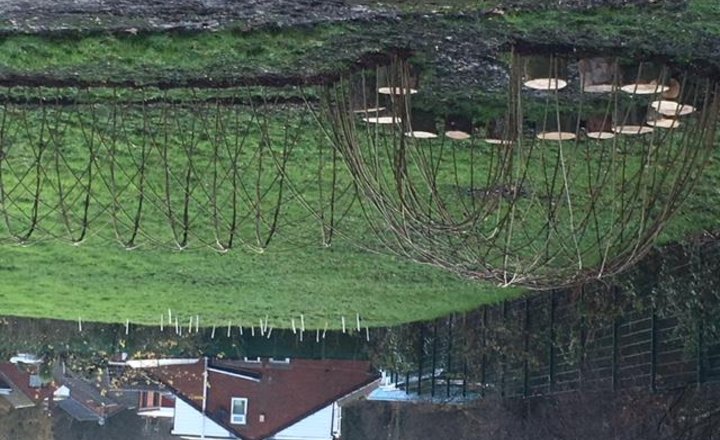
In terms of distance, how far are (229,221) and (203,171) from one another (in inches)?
32.4

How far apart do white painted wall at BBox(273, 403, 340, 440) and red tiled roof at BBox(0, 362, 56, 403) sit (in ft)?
23.6

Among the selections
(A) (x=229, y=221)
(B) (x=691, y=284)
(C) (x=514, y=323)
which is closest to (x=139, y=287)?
(A) (x=229, y=221)

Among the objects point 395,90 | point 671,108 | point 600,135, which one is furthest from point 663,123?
point 395,90

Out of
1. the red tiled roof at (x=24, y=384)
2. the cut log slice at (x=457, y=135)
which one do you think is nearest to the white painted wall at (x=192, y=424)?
the red tiled roof at (x=24, y=384)

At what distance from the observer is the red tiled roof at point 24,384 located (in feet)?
71.5

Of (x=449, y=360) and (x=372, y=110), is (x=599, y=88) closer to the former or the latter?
(x=372, y=110)

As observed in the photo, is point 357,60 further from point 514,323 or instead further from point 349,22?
point 514,323

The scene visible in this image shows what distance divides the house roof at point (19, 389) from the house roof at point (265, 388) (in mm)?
6388

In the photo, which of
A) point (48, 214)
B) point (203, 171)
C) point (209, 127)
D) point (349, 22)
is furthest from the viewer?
point (48, 214)

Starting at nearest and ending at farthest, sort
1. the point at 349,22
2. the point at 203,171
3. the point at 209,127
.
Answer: the point at 349,22, the point at 209,127, the point at 203,171

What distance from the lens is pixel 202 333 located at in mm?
13062

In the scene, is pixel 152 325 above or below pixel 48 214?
below

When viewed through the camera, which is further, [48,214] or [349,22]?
[48,214]

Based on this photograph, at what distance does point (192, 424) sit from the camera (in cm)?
1731
